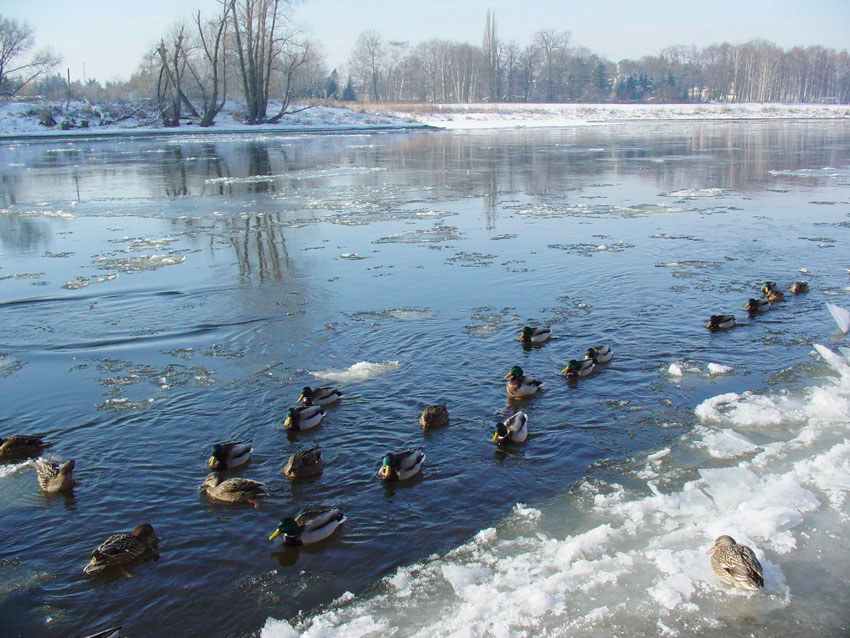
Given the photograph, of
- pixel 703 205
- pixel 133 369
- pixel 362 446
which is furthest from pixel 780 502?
pixel 703 205

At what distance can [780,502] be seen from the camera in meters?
5.16

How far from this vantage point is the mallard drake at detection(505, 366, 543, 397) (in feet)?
23.0

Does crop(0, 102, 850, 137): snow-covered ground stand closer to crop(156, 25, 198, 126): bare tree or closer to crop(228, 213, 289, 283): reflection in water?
crop(156, 25, 198, 126): bare tree

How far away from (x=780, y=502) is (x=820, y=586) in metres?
0.94

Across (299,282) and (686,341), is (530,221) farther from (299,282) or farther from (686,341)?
(686,341)

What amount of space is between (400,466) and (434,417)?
35.8 inches

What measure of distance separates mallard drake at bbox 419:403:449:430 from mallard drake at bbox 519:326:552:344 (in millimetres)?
2106

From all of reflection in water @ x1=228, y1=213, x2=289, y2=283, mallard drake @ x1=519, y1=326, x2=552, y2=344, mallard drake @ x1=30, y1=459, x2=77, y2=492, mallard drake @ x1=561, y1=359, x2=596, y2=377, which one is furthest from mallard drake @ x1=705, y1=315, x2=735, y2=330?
mallard drake @ x1=30, y1=459, x2=77, y2=492

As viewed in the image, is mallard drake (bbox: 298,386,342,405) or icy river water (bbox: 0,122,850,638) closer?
icy river water (bbox: 0,122,850,638)

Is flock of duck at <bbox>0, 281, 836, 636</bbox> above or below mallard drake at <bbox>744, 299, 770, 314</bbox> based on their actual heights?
below

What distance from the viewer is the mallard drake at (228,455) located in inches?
223

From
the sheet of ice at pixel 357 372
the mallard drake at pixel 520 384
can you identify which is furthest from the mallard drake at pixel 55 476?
the mallard drake at pixel 520 384

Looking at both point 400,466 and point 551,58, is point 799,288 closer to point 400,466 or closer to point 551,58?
point 400,466

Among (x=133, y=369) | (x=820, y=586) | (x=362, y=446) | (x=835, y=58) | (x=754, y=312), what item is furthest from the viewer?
(x=835, y=58)
